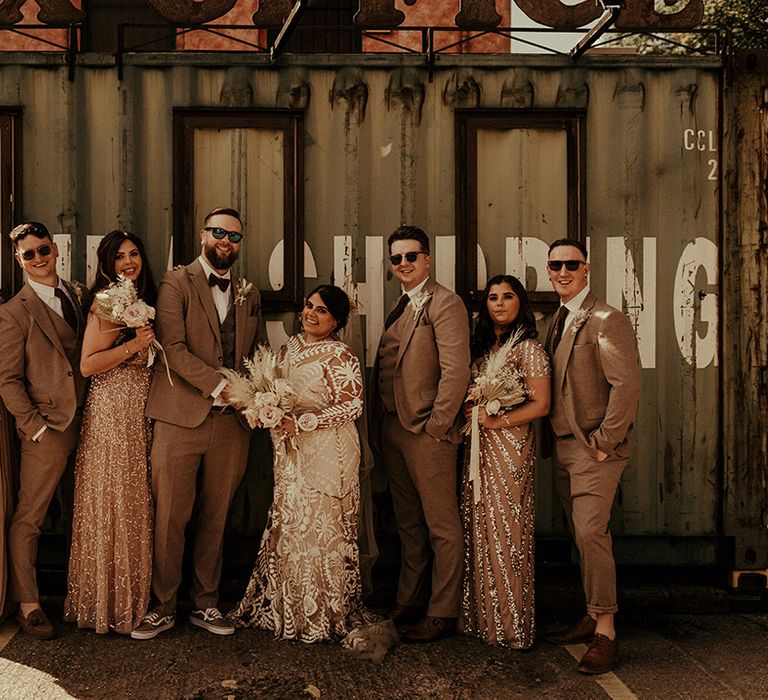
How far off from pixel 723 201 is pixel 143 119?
3893 mm

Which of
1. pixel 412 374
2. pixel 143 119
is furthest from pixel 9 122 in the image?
pixel 412 374

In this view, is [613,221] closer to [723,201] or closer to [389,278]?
[723,201]

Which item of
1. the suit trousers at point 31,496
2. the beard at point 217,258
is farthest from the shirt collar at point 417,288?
the suit trousers at point 31,496

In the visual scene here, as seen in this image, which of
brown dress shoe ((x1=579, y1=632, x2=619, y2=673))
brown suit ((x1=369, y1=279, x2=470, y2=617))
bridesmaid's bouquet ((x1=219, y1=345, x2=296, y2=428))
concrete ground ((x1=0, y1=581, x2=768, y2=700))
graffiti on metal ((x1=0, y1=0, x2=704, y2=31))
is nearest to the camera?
concrete ground ((x1=0, y1=581, x2=768, y2=700))

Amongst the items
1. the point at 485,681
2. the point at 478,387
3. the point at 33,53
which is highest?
the point at 33,53

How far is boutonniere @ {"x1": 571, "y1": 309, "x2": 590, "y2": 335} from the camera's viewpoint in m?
4.77

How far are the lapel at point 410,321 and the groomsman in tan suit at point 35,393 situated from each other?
6.25ft

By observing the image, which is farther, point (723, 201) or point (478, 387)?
point (723, 201)

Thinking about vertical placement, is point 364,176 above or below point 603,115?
below

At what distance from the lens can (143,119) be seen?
18.6 feet

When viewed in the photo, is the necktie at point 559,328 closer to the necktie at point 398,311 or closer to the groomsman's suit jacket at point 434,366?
the groomsman's suit jacket at point 434,366

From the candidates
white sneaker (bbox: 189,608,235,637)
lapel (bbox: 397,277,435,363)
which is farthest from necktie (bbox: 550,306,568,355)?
white sneaker (bbox: 189,608,235,637)

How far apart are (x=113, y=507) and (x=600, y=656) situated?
2.80 meters

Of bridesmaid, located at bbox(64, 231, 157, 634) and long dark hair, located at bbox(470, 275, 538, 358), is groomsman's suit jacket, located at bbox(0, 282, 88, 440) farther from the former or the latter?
long dark hair, located at bbox(470, 275, 538, 358)
